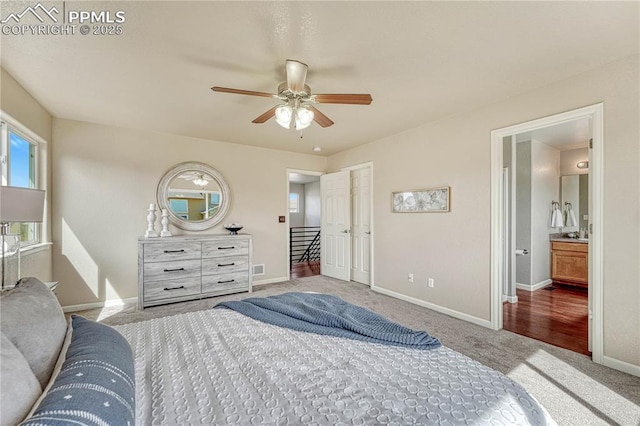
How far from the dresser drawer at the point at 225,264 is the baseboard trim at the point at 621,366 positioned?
414 centimetres

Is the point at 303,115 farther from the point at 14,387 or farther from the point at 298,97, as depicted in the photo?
the point at 14,387

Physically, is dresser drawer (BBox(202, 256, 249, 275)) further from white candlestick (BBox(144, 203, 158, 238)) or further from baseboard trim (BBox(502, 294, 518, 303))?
baseboard trim (BBox(502, 294, 518, 303))

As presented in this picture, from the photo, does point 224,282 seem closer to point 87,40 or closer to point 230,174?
point 230,174

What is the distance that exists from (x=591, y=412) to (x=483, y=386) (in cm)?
144

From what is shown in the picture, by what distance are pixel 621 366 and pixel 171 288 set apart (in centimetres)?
474

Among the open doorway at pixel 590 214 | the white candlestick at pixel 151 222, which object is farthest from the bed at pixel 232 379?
the white candlestick at pixel 151 222

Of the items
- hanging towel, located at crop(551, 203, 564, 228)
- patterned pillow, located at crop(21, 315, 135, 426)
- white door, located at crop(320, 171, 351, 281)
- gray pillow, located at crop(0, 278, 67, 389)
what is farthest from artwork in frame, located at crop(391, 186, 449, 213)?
gray pillow, located at crop(0, 278, 67, 389)

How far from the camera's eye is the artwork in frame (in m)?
3.57

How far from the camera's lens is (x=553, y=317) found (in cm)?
339

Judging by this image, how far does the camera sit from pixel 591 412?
1751 mm

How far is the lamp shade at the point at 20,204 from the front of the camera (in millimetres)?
1692

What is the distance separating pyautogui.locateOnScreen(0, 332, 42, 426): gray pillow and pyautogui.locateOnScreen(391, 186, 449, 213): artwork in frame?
3.72 m

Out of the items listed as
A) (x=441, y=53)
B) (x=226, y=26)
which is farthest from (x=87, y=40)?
(x=441, y=53)

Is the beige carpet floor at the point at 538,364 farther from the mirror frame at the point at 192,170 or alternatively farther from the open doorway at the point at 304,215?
the open doorway at the point at 304,215
